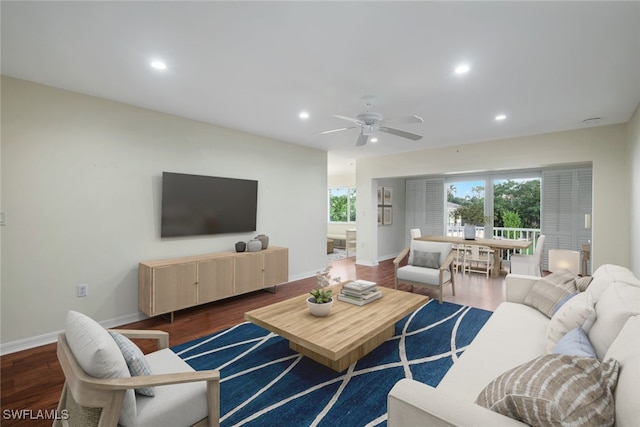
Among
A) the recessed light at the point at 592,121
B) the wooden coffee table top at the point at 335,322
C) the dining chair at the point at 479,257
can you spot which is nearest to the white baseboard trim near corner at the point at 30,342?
the wooden coffee table top at the point at 335,322

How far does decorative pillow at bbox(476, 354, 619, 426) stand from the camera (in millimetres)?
946

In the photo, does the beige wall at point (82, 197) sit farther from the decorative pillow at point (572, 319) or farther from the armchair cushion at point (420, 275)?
the decorative pillow at point (572, 319)

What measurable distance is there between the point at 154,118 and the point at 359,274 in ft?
14.6

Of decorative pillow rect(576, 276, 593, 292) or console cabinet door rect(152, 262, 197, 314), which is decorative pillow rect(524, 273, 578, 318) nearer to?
decorative pillow rect(576, 276, 593, 292)

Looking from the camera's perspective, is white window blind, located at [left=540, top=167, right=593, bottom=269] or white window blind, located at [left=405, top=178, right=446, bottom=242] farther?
white window blind, located at [left=405, top=178, right=446, bottom=242]

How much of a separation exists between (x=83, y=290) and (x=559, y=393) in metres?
4.07

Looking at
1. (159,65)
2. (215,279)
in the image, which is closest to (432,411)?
(159,65)

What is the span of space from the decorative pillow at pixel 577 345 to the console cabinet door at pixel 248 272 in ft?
11.7

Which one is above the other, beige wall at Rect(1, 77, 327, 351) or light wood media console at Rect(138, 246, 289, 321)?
beige wall at Rect(1, 77, 327, 351)

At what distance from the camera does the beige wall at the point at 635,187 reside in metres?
3.42

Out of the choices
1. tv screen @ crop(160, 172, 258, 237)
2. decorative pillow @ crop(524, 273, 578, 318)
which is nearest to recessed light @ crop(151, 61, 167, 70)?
tv screen @ crop(160, 172, 258, 237)

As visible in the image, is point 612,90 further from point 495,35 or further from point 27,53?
point 27,53

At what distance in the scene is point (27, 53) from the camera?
238 cm

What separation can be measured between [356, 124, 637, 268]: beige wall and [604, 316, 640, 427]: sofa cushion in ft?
13.7
